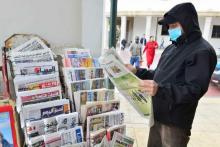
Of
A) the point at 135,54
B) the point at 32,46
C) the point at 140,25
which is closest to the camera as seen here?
the point at 32,46

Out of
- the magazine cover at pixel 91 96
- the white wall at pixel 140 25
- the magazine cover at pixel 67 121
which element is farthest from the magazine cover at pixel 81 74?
the white wall at pixel 140 25

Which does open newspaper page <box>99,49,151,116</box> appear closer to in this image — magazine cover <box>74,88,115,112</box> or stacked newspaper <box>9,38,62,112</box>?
magazine cover <box>74,88,115,112</box>

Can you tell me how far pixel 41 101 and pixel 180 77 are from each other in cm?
A: 85

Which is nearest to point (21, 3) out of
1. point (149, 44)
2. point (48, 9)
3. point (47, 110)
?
point (48, 9)

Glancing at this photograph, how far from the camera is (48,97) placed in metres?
1.39

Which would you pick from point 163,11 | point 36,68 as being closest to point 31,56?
point 36,68

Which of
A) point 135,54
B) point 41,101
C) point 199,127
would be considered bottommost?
point 199,127

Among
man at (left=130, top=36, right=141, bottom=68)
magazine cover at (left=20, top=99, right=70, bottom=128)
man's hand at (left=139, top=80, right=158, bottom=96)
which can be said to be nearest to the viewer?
man's hand at (left=139, top=80, right=158, bottom=96)

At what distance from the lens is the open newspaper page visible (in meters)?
1.29

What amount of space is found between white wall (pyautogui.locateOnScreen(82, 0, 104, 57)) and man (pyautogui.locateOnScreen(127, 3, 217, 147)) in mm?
396

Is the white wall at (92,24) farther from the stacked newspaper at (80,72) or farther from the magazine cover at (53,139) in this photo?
the magazine cover at (53,139)

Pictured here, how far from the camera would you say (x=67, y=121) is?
1.31 m

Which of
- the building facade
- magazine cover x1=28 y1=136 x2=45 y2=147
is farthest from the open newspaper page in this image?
the building facade

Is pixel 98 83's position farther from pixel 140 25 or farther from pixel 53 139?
pixel 140 25
